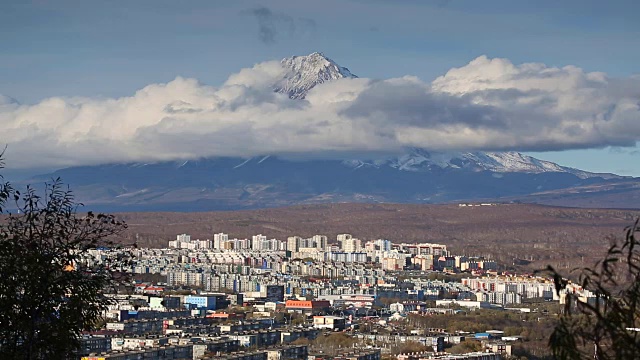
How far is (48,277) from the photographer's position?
9.03 meters

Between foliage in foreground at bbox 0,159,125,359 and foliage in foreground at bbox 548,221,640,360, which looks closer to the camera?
foliage in foreground at bbox 548,221,640,360

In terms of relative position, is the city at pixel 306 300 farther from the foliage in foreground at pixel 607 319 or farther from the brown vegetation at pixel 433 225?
the brown vegetation at pixel 433 225

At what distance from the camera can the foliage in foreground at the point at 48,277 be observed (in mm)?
8984

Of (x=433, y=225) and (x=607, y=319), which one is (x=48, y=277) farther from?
(x=433, y=225)

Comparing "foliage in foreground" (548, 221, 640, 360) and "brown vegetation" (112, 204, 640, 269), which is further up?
"brown vegetation" (112, 204, 640, 269)

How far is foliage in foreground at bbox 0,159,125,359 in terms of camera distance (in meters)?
8.98

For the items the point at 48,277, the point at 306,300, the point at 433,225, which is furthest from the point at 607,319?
the point at 433,225

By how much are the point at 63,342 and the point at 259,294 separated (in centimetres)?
5852

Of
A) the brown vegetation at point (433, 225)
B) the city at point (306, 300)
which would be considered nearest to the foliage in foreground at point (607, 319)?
the city at point (306, 300)

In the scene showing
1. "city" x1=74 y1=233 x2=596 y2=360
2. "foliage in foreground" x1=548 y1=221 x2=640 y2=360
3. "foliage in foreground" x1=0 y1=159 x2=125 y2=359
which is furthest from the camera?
"city" x1=74 y1=233 x2=596 y2=360

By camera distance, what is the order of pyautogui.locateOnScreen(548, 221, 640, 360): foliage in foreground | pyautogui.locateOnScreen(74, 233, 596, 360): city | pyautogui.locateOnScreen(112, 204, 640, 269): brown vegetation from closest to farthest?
1. pyautogui.locateOnScreen(548, 221, 640, 360): foliage in foreground
2. pyautogui.locateOnScreen(74, 233, 596, 360): city
3. pyautogui.locateOnScreen(112, 204, 640, 269): brown vegetation

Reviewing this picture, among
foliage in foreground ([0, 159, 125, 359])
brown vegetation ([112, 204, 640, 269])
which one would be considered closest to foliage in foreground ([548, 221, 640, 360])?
foliage in foreground ([0, 159, 125, 359])

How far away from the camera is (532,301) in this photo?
6706 centimetres

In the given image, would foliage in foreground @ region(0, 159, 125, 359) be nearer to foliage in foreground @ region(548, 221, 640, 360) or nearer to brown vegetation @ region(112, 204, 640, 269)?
foliage in foreground @ region(548, 221, 640, 360)
